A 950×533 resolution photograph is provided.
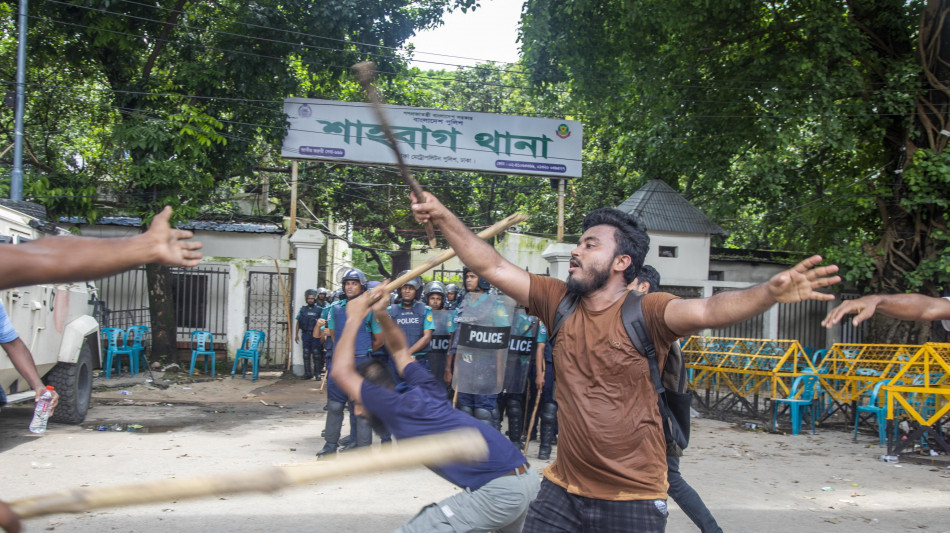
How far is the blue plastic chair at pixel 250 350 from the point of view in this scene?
14930 millimetres

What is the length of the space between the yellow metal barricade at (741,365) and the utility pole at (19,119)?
1084 cm

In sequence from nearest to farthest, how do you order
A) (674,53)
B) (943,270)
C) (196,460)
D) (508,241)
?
(196,460) → (943,270) → (674,53) → (508,241)

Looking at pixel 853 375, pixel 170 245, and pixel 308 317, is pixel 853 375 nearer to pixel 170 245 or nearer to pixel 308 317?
pixel 308 317

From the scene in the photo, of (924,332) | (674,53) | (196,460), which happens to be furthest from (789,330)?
(196,460)

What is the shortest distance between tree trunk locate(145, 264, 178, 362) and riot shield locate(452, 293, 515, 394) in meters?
9.34

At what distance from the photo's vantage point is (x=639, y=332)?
300 centimetres

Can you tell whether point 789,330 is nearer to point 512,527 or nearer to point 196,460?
point 196,460

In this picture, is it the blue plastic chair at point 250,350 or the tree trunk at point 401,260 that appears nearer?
the blue plastic chair at point 250,350

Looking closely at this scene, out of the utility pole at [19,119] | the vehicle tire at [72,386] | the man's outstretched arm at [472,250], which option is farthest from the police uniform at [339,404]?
the utility pole at [19,119]

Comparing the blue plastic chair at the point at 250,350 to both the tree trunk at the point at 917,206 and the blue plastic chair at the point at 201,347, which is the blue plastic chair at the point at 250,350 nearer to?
the blue plastic chair at the point at 201,347

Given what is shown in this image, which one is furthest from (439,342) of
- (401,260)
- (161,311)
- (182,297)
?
(401,260)

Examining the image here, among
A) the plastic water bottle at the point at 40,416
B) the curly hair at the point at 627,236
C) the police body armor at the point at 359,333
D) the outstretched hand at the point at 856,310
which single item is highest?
the curly hair at the point at 627,236

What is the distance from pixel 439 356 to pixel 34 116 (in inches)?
469

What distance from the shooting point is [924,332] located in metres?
14.2
